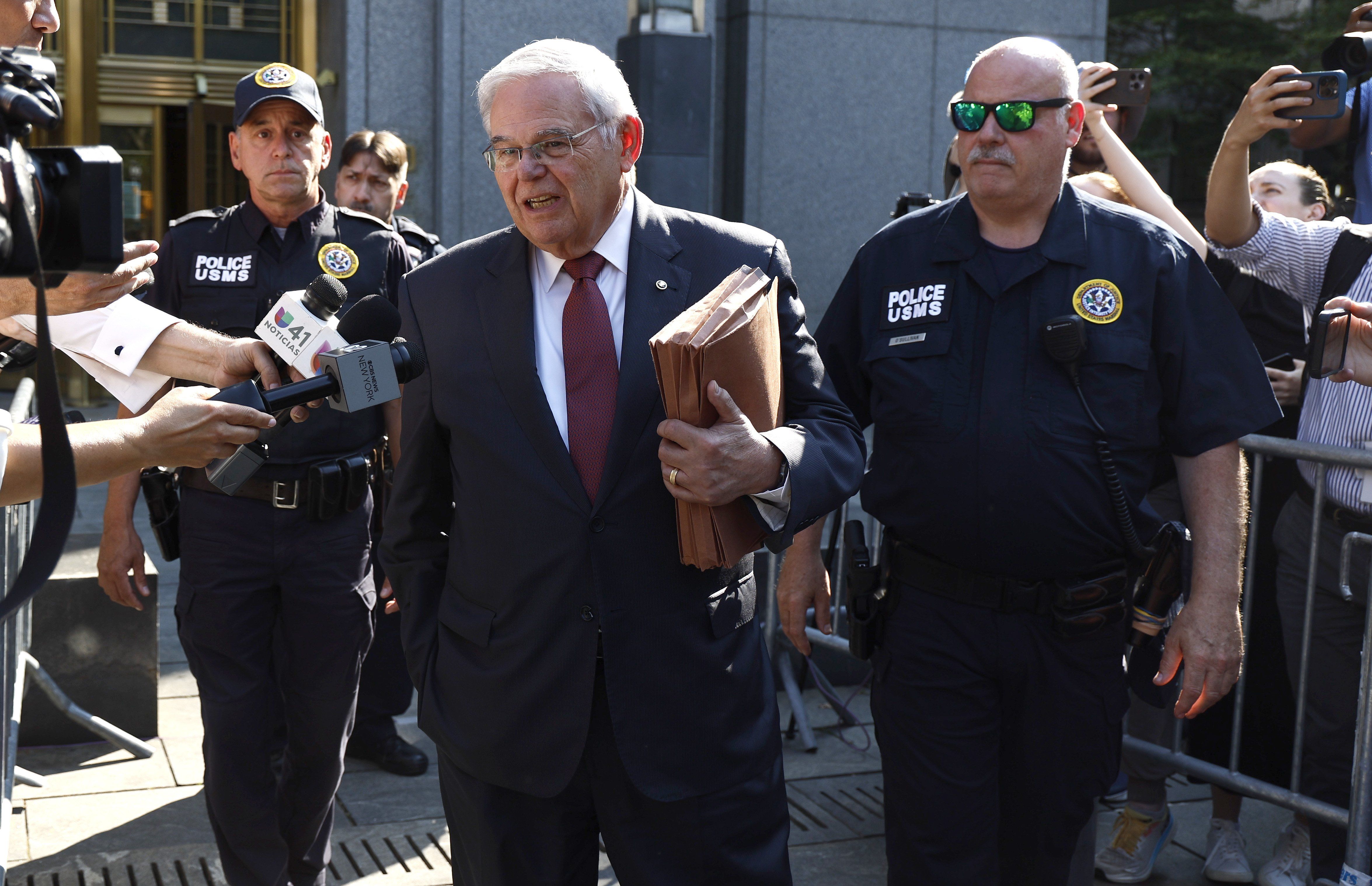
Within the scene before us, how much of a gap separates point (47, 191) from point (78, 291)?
766mm

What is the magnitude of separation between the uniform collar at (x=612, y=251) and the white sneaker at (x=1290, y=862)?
9.55ft

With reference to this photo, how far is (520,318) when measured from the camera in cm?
262

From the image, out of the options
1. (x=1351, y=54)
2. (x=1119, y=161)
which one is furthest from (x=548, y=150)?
(x=1351, y=54)

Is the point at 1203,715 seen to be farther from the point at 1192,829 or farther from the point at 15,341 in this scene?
the point at 15,341

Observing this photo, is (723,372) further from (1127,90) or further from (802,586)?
(1127,90)

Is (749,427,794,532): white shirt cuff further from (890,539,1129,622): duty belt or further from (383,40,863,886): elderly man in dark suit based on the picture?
(890,539,1129,622): duty belt

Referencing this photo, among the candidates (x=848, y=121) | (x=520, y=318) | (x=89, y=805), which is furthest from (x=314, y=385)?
(x=848, y=121)

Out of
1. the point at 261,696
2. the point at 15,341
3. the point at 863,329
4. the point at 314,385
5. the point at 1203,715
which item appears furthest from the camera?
the point at 1203,715

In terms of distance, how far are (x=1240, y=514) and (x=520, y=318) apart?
68.6 inches

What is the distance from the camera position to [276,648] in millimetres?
3938

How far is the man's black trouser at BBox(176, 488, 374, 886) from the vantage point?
3748 mm

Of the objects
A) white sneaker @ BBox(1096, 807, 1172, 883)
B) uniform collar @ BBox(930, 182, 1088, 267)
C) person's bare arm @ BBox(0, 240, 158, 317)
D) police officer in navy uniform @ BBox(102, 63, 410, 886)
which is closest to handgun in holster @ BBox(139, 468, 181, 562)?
police officer in navy uniform @ BBox(102, 63, 410, 886)

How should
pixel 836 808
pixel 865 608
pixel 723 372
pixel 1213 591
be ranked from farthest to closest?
pixel 836 808 → pixel 865 608 → pixel 1213 591 → pixel 723 372

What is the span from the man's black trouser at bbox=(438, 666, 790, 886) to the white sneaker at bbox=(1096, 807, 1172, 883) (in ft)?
6.20
